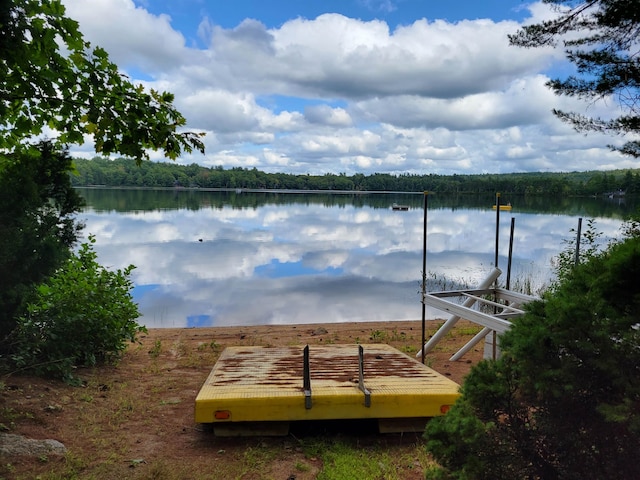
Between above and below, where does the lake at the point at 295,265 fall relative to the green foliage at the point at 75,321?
below

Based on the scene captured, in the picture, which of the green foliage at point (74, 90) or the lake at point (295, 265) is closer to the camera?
the green foliage at point (74, 90)

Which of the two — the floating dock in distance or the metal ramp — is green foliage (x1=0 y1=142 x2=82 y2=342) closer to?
the floating dock in distance

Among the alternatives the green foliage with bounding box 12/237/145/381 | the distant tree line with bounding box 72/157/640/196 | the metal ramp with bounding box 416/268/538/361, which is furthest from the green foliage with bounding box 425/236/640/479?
the distant tree line with bounding box 72/157/640/196

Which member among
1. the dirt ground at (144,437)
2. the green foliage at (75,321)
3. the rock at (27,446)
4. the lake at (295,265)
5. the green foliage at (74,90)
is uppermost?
the green foliage at (74,90)

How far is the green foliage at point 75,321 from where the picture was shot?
17.5 ft

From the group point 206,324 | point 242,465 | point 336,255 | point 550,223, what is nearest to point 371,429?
point 242,465

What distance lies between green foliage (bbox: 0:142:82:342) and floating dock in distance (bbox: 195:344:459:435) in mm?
2177

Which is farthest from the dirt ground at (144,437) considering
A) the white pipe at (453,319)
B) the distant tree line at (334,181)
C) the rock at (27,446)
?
the distant tree line at (334,181)

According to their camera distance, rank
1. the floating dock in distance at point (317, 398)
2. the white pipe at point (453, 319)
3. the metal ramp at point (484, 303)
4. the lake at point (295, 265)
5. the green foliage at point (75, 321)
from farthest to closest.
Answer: the lake at point (295, 265)
the white pipe at point (453, 319)
the metal ramp at point (484, 303)
the green foliage at point (75, 321)
the floating dock in distance at point (317, 398)

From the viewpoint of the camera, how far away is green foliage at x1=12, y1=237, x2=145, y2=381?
5.35 metres

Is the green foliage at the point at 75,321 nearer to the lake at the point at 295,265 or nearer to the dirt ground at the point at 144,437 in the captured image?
the dirt ground at the point at 144,437

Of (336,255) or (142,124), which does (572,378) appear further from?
(336,255)

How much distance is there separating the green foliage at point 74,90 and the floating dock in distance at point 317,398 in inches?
89.6

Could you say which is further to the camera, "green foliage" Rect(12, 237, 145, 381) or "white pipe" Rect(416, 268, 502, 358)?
"white pipe" Rect(416, 268, 502, 358)
